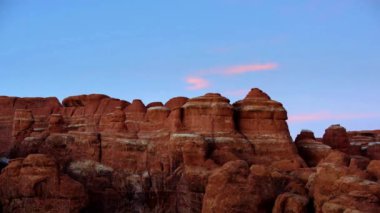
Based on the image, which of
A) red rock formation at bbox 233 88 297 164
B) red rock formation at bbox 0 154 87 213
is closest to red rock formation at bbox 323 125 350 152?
red rock formation at bbox 233 88 297 164

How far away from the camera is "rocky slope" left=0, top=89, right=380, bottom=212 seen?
100.0ft

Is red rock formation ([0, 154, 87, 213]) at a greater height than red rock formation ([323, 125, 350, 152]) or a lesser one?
lesser

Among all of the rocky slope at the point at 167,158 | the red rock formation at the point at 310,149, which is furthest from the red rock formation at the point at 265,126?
the red rock formation at the point at 310,149

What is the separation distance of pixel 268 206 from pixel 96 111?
27.5 meters

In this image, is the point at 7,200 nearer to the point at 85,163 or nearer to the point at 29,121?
the point at 85,163

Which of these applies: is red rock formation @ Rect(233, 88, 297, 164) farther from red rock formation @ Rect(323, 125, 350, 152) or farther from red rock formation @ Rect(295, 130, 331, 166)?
red rock formation @ Rect(323, 125, 350, 152)

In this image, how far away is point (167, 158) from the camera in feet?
143

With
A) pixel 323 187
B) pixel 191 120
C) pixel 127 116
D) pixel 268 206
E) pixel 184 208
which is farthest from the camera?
pixel 127 116

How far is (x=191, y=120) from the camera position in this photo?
148 ft

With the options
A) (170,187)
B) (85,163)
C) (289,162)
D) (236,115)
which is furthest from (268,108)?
(85,163)

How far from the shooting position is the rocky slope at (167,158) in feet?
100.0

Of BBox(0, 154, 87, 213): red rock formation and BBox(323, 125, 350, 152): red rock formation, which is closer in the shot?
BBox(0, 154, 87, 213): red rock formation

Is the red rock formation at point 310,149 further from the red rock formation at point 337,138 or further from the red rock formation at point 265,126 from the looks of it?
the red rock formation at point 337,138

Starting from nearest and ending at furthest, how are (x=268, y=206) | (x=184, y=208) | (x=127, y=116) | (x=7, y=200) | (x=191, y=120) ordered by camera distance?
1. (x=268, y=206)
2. (x=7, y=200)
3. (x=184, y=208)
4. (x=191, y=120)
5. (x=127, y=116)
